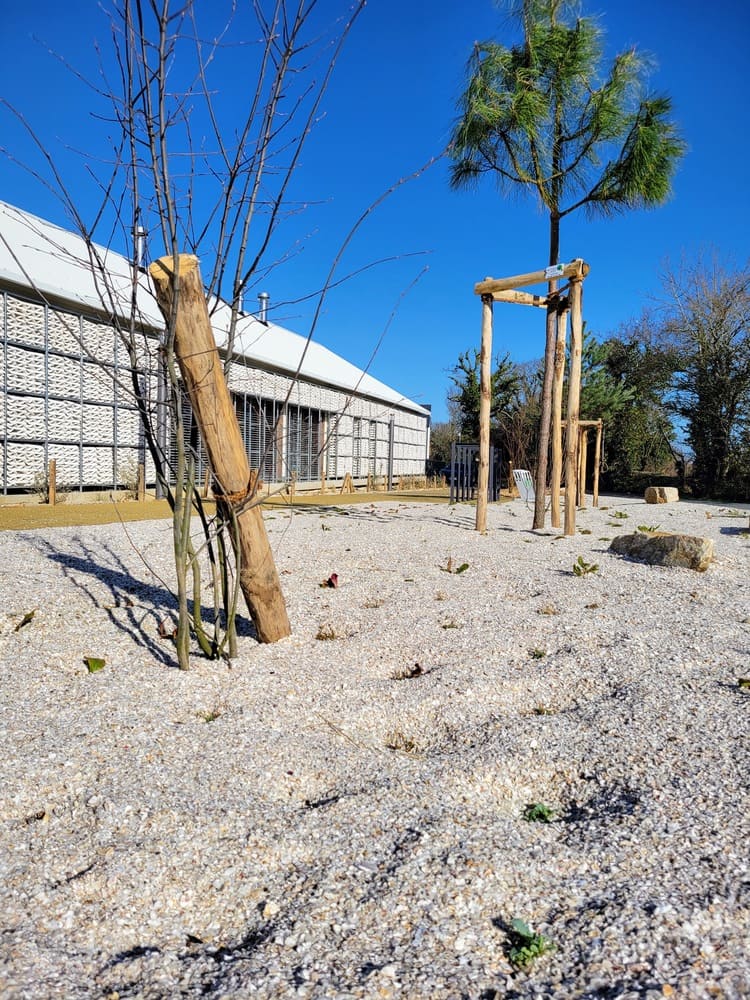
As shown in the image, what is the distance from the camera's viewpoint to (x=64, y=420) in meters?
11.3

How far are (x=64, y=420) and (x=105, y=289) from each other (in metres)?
5.42

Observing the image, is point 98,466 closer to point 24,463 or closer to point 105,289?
point 24,463

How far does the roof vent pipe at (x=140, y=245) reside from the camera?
263cm

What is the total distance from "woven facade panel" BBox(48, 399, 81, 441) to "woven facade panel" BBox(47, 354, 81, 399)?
0.18m

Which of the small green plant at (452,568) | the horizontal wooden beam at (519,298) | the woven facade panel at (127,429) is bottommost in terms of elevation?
the small green plant at (452,568)

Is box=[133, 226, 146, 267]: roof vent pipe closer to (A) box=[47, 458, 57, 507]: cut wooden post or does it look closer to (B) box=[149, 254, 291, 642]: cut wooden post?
(B) box=[149, 254, 291, 642]: cut wooden post

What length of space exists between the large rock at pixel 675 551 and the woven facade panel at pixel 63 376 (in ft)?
31.2

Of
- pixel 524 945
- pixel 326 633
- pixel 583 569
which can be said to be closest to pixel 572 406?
pixel 583 569

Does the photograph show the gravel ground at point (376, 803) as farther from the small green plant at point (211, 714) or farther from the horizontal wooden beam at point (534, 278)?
the horizontal wooden beam at point (534, 278)

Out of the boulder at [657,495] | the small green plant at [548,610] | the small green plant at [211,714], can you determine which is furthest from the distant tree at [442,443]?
the small green plant at [211,714]

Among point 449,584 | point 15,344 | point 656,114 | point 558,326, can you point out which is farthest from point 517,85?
point 15,344

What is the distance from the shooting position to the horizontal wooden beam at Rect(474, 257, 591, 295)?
7.20 m

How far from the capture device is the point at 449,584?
4.72 m

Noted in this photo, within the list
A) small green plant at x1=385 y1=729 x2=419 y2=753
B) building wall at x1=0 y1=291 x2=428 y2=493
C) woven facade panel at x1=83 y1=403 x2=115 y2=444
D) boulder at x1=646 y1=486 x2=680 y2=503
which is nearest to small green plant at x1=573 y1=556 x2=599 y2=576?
small green plant at x1=385 y1=729 x2=419 y2=753
